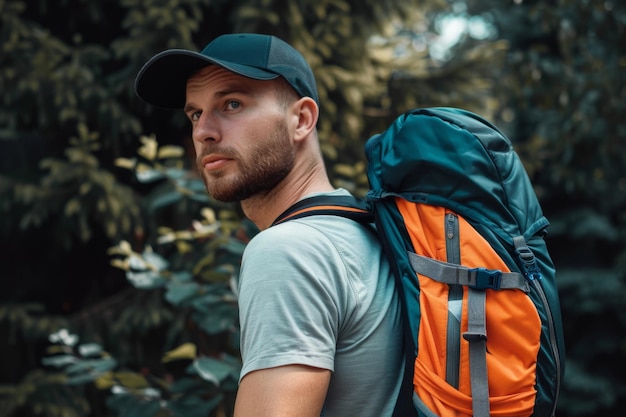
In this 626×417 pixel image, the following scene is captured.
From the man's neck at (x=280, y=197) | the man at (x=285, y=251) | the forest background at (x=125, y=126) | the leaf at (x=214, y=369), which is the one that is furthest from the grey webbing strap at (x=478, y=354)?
the forest background at (x=125, y=126)

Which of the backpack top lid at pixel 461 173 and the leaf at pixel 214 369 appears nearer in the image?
the backpack top lid at pixel 461 173

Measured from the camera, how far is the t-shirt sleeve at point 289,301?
1370 millimetres

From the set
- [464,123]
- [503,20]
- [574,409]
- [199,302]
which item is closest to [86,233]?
[199,302]

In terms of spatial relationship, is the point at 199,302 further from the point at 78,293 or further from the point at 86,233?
the point at 78,293

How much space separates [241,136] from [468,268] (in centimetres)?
61

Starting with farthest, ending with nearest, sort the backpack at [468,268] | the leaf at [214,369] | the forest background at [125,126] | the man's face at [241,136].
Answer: the forest background at [125,126] → the leaf at [214,369] → the man's face at [241,136] → the backpack at [468,268]

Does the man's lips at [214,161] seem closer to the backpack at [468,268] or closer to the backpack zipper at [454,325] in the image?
the backpack at [468,268]

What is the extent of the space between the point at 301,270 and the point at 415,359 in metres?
0.29

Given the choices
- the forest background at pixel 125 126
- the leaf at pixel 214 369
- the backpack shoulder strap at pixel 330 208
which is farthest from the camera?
the forest background at pixel 125 126

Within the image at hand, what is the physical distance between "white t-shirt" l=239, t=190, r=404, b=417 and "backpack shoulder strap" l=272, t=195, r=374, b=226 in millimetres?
32

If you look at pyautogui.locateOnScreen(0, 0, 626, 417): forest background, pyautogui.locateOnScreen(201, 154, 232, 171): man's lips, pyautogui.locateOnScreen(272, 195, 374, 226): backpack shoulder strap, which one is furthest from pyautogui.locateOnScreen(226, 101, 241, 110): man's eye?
pyautogui.locateOnScreen(0, 0, 626, 417): forest background

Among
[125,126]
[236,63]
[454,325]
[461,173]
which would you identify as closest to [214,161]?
[236,63]

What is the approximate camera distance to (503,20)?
1393 centimetres

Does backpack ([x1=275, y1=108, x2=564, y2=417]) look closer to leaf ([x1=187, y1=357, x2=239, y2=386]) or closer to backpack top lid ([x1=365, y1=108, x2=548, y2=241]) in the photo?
backpack top lid ([x1=365, y1=108, x2=548, y2=241])
